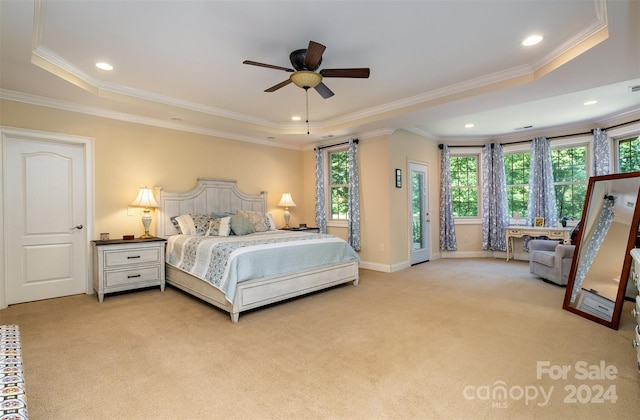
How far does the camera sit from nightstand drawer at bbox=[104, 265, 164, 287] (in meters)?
4.04

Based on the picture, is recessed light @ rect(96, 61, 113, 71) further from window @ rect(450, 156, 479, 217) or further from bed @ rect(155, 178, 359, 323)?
window @ rect(450, 156, 479, 217)

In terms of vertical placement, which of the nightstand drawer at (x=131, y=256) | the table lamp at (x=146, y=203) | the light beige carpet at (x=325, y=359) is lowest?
the light beige carpet at (x=325, y=359)

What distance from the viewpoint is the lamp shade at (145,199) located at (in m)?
4.50

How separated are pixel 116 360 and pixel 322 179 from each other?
472 centimetres

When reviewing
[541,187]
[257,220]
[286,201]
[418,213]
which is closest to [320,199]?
[286,201]

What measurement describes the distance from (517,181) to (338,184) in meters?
3.93

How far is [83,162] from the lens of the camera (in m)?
4.31

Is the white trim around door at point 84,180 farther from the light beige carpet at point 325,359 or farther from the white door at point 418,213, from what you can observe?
the white door at point 418,213

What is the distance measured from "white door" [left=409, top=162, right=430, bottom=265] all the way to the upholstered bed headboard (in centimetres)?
288

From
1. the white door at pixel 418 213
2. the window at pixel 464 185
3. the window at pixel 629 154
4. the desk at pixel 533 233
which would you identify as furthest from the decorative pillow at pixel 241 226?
the window at pixel 629 154

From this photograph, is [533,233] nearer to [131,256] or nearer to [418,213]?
[418,213]

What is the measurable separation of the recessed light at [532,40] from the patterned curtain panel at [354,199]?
10.5 ft

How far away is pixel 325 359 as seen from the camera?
2449 millimetres

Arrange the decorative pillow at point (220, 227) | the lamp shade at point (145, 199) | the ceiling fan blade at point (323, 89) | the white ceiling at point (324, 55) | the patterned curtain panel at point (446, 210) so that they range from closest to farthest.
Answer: the white ceiling at point (324, 55) → the ceiling fan blade at point (323, 89) → the lamp shade at point (145, 199) → the decorative pillow at point (220, 227) → the patterned curtain panel at point (446, 210)
